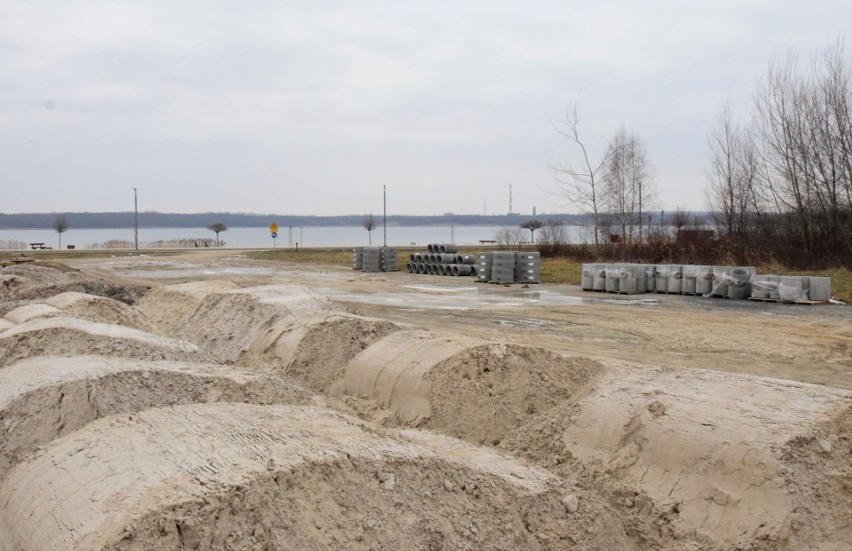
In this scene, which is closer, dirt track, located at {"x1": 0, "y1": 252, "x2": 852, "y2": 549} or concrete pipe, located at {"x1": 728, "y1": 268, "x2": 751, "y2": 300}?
dirt track, located at {"x1": 0, "y1": 252, "x2": 852, "y2": 549}

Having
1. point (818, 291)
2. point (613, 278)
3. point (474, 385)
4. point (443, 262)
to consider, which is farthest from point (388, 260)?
point (474, 385)

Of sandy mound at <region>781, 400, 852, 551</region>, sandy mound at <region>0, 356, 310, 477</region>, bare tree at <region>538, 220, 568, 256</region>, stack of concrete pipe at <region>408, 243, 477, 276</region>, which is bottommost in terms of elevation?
sandy mound at <region>781, 400, 852, 551</region>

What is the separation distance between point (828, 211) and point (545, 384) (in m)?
25.8

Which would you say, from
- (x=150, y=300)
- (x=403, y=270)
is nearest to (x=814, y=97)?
(x=403, y=270)

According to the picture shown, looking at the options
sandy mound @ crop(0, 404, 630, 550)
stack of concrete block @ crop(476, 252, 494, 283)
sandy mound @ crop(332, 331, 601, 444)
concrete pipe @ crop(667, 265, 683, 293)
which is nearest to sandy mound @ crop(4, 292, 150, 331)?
sandy mound @ crop(332, 331, 601, 444)

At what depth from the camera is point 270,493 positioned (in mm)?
4238

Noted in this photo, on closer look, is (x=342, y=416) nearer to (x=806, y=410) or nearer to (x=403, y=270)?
(x=806, y=410)

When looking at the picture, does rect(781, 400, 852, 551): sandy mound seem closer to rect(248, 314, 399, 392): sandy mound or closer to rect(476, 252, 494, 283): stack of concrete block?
rect(248, 314, 399, 392): sandy mound

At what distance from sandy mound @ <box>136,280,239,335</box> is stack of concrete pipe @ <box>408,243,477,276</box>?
48.6 ft

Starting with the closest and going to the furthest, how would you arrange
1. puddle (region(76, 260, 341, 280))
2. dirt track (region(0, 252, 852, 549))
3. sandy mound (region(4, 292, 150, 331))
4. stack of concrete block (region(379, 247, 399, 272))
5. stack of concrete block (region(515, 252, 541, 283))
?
1. dirt track (region(0, 252, 852, 549))
2. sandy mound (region(4, 292, 150, 331))
3. stack of concrete block (region(515, 252, 541, 283))
4. puddle (region(76, 260, 341, 280))
5. stack of concrete block (region(379, 247, 399, 272))

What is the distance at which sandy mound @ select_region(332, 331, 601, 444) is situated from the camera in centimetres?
736

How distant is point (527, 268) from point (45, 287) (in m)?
16.2

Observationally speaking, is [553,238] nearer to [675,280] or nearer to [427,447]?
[675,280]

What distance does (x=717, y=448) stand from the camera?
5.70m
